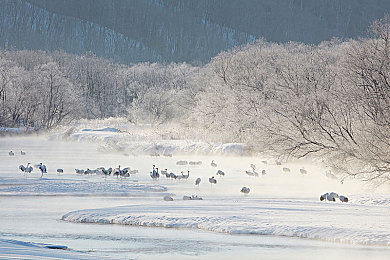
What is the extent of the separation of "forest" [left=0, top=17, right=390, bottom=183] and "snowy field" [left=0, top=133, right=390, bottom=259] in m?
1.75

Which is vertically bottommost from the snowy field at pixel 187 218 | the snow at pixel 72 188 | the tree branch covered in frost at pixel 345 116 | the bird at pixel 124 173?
the snowy field at pixel 187 218

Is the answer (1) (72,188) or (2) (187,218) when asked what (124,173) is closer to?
(1) (72,188)

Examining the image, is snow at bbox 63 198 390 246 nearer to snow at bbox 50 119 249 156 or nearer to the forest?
the forest

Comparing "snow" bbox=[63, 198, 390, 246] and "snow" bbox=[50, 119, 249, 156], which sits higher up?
"snow" bbox=[50, 119, 249, 156]

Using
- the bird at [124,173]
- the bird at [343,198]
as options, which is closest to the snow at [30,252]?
the bird at [343,198]

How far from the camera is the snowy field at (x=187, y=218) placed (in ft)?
48.8

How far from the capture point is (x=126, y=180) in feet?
101

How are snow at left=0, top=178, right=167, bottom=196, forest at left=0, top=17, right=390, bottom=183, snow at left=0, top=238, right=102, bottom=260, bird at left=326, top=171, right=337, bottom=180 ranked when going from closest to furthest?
snow at left=0, top=238, right=102, bottom=260 → snow at left=0, top=178, right=167, bottom=196 → forest at left=0, top=17, right=390, bottom=183 → bird at left=326, top=171, right=337, bottom=180

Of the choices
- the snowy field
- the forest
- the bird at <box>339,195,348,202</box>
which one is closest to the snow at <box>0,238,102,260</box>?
the snowy field

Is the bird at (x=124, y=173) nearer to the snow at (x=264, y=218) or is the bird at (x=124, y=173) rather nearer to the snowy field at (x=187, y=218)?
→ the snowy field at (x=187, y=218)

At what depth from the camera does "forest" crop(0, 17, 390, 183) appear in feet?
96.6

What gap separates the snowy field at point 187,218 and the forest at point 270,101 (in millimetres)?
1754

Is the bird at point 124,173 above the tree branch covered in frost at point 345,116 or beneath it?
beneath

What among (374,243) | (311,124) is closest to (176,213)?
(374,243)
